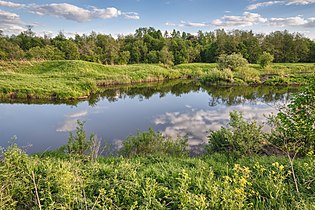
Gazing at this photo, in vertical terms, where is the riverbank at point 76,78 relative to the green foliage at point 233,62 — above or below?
below

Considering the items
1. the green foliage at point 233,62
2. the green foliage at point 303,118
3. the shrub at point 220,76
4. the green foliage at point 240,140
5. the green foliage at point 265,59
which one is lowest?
the green foliage at point 240,140

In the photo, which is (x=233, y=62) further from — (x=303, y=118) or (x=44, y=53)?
(x=44, y=53)

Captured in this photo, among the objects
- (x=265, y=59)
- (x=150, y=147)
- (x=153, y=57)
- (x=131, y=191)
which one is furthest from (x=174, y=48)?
(x=131, y=191)

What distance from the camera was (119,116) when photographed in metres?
14.6

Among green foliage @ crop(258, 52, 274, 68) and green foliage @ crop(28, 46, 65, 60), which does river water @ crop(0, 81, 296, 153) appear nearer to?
green foliage @ crop(258, 52, 274, 68)

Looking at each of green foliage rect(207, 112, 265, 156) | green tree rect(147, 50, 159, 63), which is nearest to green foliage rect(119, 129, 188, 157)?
green foliage rect(207, 112, 265, 156)

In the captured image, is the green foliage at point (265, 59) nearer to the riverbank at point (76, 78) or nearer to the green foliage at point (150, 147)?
the riverbank at point (76, 78)

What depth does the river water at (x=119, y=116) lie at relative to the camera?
35.0 feet

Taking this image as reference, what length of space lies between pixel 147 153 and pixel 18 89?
51.8 feet

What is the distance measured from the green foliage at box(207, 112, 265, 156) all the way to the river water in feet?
4.28

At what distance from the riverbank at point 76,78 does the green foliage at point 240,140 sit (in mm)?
12713

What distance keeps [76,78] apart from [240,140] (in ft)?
71.9

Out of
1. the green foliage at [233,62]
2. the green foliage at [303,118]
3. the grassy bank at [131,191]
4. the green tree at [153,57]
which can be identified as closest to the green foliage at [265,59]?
the green foliage at [233,62]

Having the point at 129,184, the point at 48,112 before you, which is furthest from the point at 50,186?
the point at 48,112
